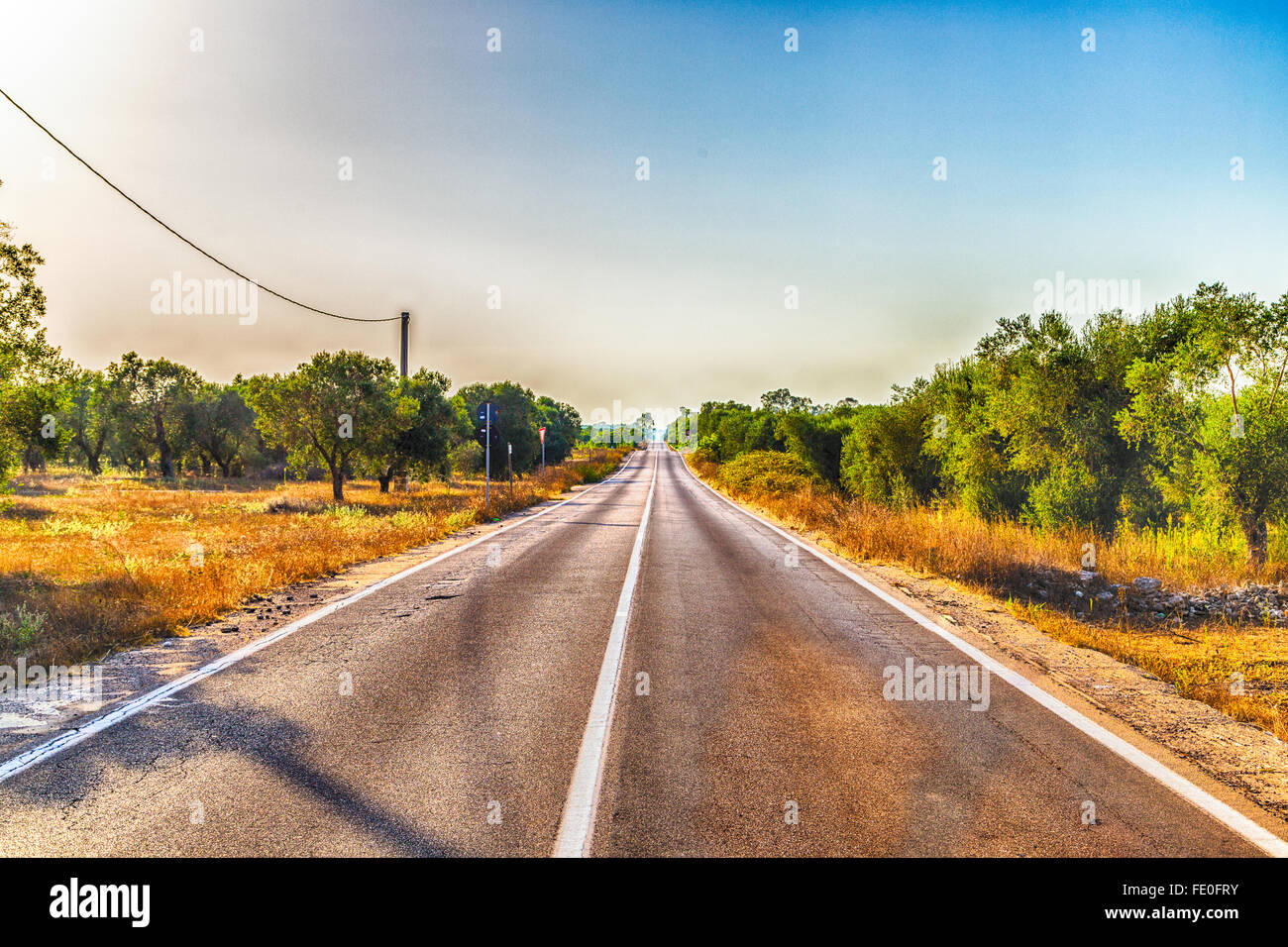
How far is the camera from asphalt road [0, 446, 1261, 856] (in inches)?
127

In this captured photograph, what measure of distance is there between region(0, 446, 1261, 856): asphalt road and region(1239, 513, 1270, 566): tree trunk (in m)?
9.56

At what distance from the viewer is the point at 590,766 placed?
402 cm

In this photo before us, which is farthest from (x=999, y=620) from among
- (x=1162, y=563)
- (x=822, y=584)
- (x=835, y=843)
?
(x=1162, y=563)

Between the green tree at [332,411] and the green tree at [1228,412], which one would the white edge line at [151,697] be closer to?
the green tree at [1228,412]

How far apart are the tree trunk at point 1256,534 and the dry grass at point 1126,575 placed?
342mm

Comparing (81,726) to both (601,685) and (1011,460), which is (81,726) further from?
(1011,460)

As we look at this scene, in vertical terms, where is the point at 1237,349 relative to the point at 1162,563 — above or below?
above

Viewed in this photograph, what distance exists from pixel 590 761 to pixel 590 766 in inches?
2.9

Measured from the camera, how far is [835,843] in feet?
10.3

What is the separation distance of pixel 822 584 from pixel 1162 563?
724 centimetres

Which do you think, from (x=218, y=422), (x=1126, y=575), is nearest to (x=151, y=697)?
(x=1126, y=575)

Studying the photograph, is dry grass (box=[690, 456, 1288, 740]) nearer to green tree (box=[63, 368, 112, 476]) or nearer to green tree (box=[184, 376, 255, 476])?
green tree (box=[184, 376, 255, 476])

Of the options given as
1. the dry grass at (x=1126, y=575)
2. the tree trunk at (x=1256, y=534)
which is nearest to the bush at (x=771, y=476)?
the dry grass at (x=1126, y=575)

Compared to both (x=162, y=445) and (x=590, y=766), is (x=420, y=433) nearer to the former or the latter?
(x=162, y=445)
